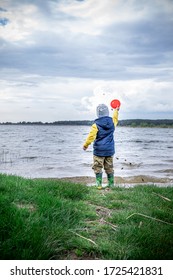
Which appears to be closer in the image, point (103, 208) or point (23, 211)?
point (23, 211)

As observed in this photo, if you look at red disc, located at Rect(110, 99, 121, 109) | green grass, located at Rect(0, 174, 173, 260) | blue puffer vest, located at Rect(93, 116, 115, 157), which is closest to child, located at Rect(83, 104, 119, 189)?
blue puffer vest, located at Rect(93, 116, 115, 157)

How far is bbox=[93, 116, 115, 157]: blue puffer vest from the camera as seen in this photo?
8180 millimetres

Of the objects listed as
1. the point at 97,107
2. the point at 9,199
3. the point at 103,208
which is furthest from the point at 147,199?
the point at 97,107

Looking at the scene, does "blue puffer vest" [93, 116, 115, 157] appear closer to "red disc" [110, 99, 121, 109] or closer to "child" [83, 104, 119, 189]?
"child" [83, 104, 119, 189]

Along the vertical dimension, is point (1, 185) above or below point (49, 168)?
above

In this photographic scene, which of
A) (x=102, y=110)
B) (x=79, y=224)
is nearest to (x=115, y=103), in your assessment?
(x=102, y=110)

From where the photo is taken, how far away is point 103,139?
821 centimetres

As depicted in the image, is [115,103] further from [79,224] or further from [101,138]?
[79,224]

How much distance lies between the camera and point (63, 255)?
3.63 m

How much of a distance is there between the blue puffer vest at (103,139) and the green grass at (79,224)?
2096mm
